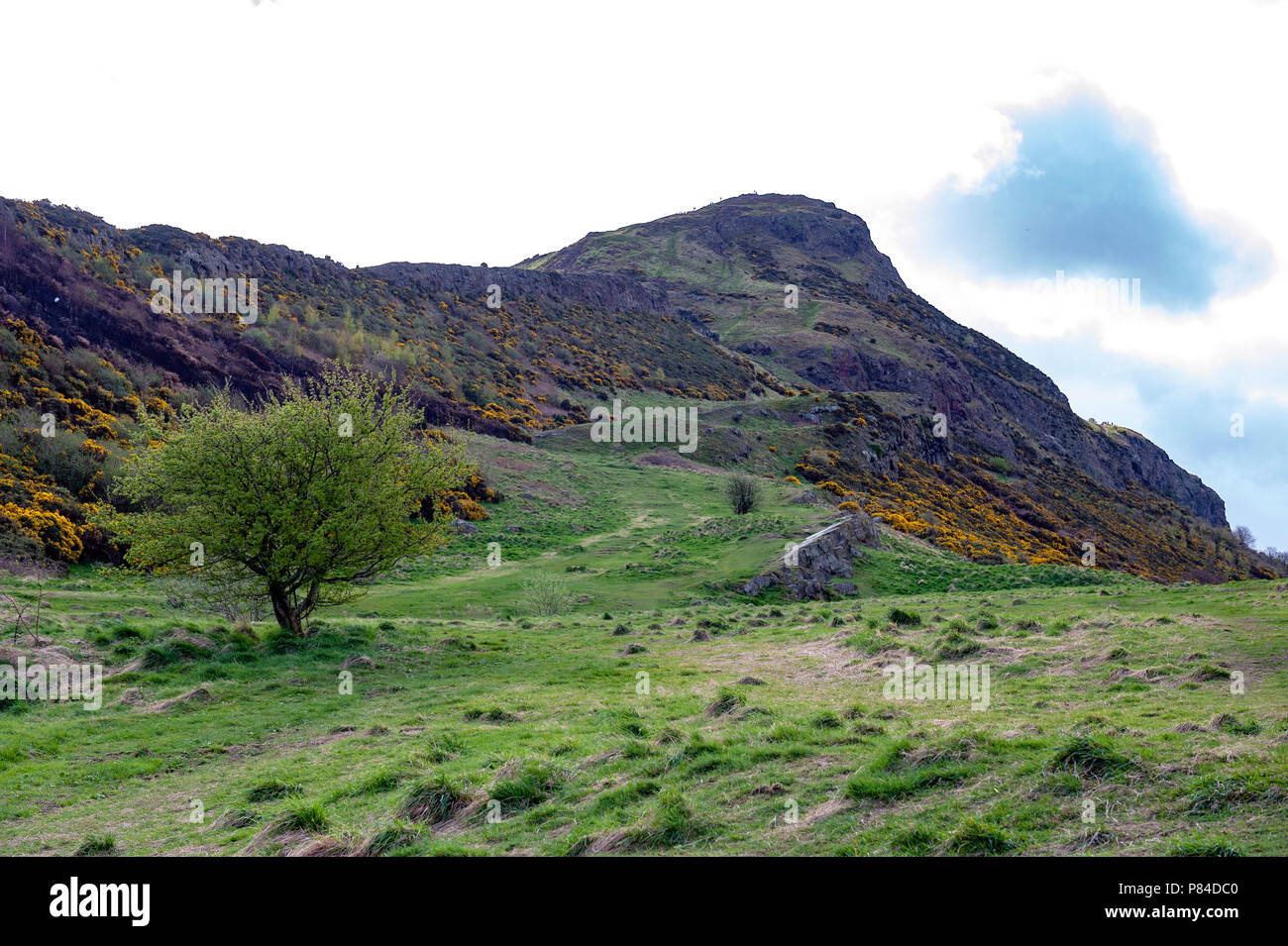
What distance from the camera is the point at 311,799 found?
1108 cm

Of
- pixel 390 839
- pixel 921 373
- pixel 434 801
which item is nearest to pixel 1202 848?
pixel 390 839

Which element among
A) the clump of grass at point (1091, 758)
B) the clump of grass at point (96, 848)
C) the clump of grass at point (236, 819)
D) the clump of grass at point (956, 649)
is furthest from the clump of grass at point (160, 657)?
the clump of grass at point (1091, 758)

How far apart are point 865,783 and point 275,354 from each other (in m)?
77.3

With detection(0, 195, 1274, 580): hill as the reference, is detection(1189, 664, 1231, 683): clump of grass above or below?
below

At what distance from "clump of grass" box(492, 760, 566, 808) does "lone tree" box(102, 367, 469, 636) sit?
13.2 m

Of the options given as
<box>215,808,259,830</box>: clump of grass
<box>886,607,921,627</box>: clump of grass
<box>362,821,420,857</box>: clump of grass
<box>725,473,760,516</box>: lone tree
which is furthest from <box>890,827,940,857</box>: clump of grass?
<box>725,473,760,516</box>: lone tree

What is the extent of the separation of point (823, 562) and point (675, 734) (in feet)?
102

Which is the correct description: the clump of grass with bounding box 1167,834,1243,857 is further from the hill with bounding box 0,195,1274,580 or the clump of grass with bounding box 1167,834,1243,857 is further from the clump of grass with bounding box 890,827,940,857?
the hill with bounding box 0,195,1274,580

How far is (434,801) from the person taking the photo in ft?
33.6

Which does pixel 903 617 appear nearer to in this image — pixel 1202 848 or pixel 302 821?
pixel 1202 848

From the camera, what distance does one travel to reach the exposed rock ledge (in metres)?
39.6
